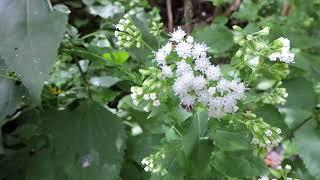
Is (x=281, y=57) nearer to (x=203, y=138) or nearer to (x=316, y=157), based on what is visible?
(x=203, y=138)

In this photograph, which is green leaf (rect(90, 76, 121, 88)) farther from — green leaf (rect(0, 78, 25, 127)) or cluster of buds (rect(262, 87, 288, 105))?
cluster of buds (rect(262, 87, 288, 105))

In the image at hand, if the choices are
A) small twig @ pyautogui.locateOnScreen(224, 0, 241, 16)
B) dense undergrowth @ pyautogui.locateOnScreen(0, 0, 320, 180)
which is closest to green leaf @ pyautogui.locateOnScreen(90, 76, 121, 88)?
dense undergrowth @ pyautogui.locateOnScreen(0, 0, 320, 180)

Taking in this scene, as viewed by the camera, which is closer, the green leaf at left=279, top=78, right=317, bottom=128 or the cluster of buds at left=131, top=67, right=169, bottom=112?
the cluster of buds at left=131, top=67, right=169, bottom=112

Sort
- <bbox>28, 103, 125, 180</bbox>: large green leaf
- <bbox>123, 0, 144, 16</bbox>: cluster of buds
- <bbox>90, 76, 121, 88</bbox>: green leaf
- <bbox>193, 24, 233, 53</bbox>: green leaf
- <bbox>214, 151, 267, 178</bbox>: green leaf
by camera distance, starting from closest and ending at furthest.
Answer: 1. <bbox>214, 151, 267, 178</bbox>: green leaf
2. <bbox>28, 103, 125, 180</bbox>: large green leaf
3. <bbox>193, 24, 233, 53</bbox>: green leaf
4. <bbox>90, 76, 121, 88</bbox>: green leaf
5. <bbox>123, 0, 144, 16</bbox>: cluster of buds

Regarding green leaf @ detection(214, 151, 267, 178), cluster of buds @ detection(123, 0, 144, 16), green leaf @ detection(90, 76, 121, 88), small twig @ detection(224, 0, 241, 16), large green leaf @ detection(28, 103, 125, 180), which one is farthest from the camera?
small twig @ detection(224, 0, 241, 16)

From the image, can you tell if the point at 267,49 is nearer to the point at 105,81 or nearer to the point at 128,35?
the point at 128,35

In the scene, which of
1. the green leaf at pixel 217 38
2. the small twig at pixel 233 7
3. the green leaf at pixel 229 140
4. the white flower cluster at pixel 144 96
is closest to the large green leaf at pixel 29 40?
the white flower cluster at pixel 144 96

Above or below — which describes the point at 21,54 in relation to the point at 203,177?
above

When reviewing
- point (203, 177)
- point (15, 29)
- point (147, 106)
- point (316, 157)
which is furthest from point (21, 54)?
point (316, 157)
